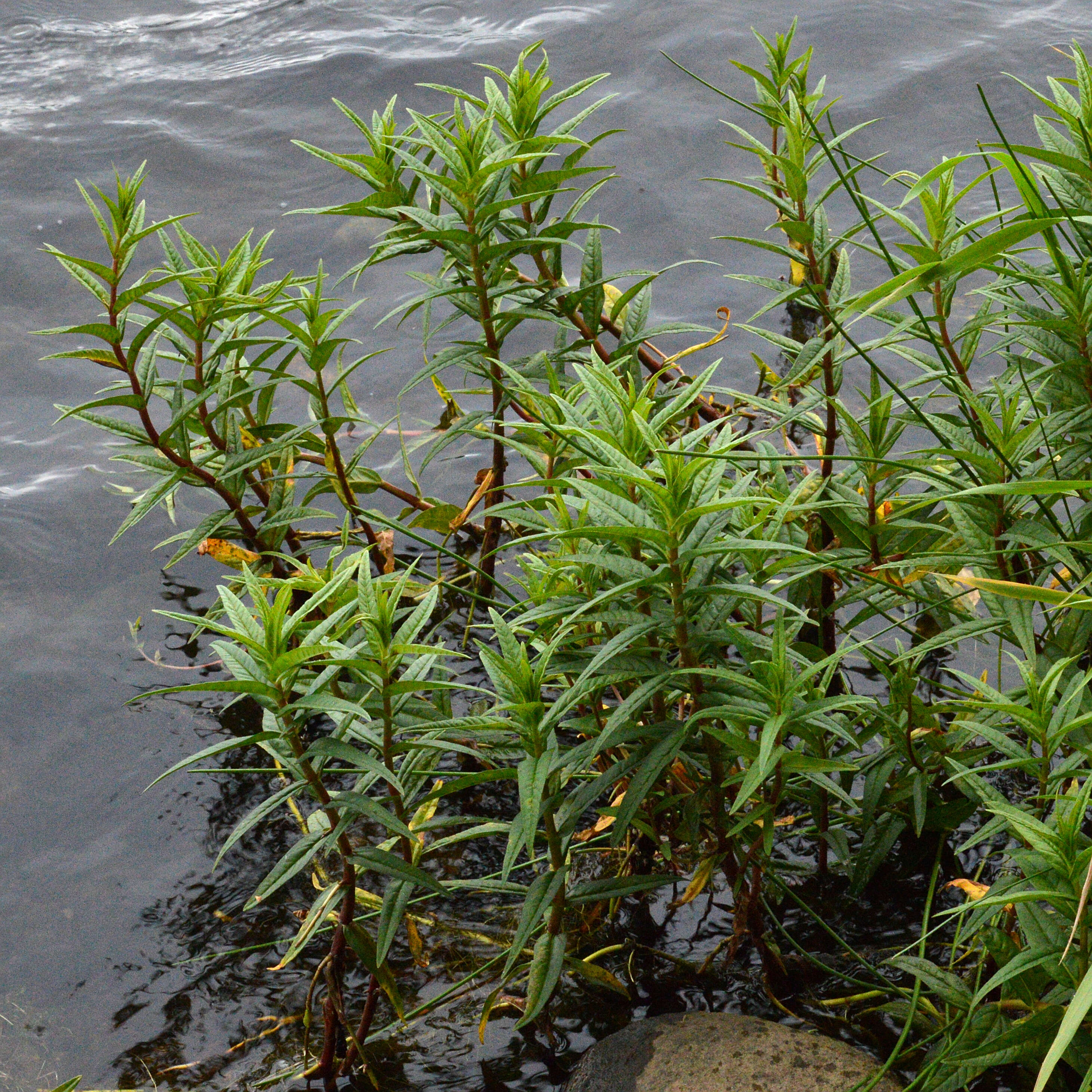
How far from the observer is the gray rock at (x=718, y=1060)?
217 cm

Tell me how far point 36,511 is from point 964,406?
2.97 m

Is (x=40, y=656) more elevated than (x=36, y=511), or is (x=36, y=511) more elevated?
(x=36, y=511)

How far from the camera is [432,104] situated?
5508 millimetres

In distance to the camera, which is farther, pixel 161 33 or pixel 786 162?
pixel 161 33

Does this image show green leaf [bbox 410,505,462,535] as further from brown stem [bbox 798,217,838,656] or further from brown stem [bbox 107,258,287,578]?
brown stem [bbox 798,217,838,656]

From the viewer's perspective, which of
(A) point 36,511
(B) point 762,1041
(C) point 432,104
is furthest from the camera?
(C) point 432,104

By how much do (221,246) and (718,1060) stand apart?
3.83 meters

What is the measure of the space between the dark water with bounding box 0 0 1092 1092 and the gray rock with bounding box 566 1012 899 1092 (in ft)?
0.51

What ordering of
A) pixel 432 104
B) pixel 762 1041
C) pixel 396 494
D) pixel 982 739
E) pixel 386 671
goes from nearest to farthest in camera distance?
Result: pixel 386 671 < pixel 762 1041 < pixel 982 739 < pixel 396 494 < pixel 432 104

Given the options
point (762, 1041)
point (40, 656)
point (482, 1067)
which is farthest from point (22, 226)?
point (762, 1041)

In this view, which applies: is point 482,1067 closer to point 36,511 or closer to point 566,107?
point 36,511

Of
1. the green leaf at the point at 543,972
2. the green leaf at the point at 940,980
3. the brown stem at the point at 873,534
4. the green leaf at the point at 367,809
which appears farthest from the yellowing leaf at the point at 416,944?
the brown stem at the point at 873,534

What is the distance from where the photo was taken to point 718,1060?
7.25 ft

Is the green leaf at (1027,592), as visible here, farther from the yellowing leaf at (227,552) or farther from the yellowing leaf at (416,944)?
the yellowing leaf at (227,552)
